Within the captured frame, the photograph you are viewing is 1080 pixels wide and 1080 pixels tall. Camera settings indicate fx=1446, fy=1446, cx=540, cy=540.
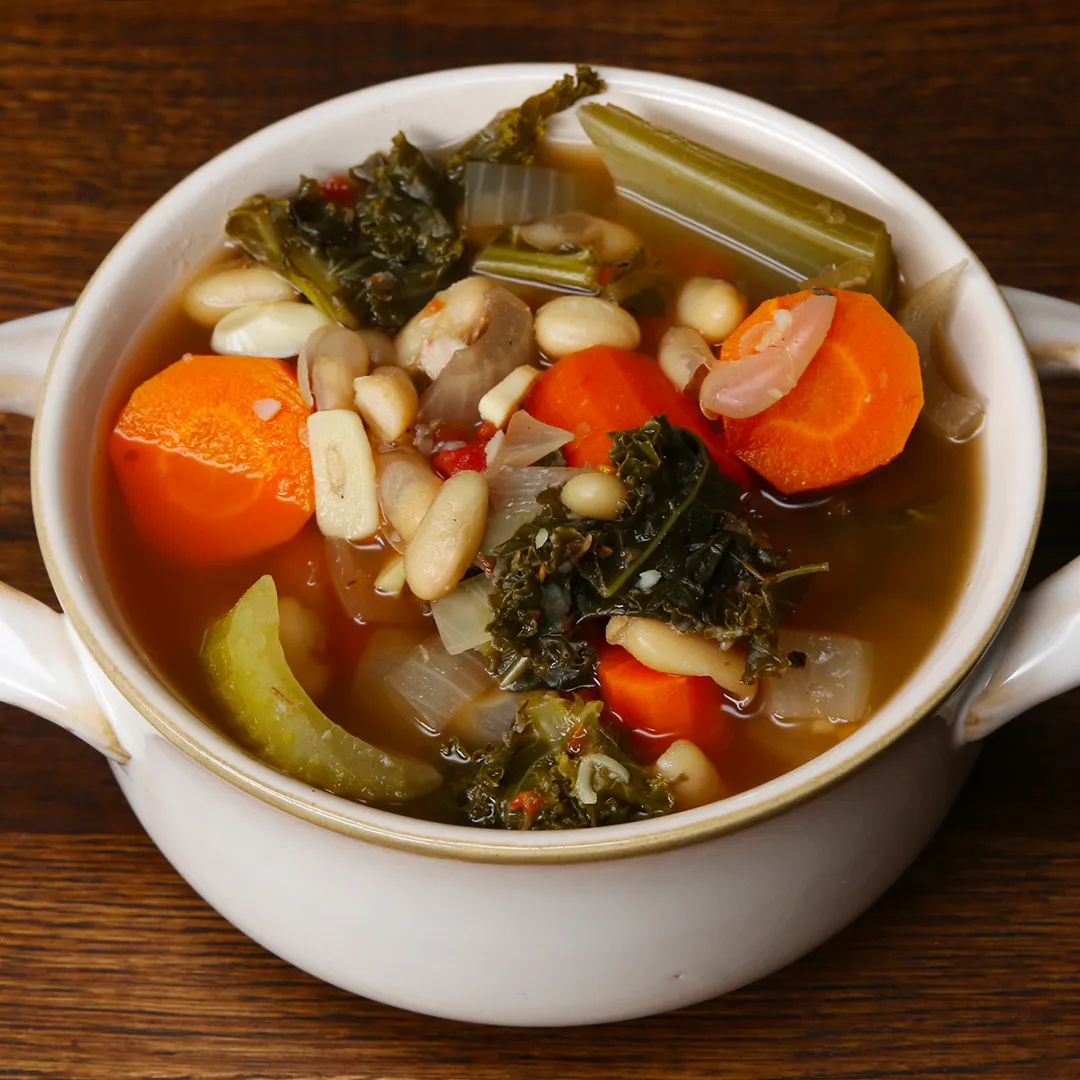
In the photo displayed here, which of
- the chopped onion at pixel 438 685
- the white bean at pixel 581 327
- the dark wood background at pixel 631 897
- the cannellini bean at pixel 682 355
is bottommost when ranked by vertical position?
the dark wood background at pixel 631 897

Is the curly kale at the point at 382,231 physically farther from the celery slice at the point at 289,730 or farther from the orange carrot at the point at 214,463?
the celery slice at the point at 289,730

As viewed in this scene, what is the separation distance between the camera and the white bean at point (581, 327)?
7.14 ft

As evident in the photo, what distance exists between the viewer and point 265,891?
189 cm

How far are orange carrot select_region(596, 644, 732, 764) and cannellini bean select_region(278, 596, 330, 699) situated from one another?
15.2 inches

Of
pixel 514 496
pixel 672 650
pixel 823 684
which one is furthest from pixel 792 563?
pixel 514 496

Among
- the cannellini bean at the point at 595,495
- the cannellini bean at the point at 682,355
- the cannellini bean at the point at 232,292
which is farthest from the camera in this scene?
the cannellini bean at the point at 232,292

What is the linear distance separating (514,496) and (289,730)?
0.44 meters

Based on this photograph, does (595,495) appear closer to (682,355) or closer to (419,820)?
(682,355)

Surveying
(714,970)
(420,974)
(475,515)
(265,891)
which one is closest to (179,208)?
(475,515)

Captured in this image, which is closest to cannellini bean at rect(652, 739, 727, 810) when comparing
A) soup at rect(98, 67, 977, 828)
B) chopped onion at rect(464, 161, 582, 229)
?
soup at rect(98, 67, 977, 828)

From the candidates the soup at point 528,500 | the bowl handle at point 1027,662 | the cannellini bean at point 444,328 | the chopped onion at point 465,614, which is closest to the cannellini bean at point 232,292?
the soup at point 528,500

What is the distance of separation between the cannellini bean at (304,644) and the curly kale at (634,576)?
0.81 feet

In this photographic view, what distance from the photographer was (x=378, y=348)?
2.25 meters

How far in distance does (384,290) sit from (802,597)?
2.72 ft
